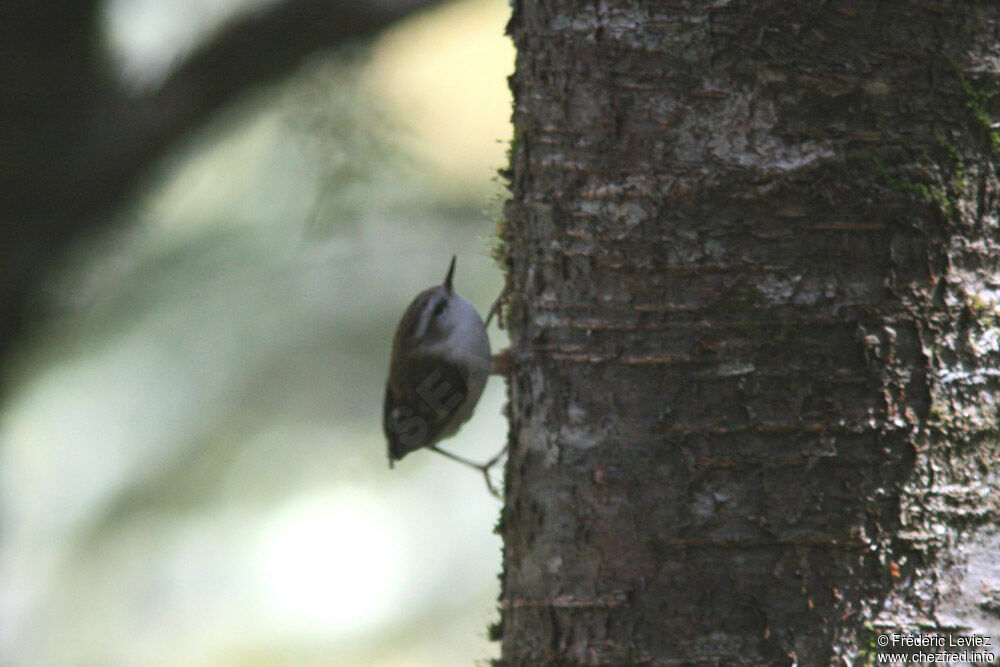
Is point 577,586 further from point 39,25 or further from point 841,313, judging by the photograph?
point 39,25

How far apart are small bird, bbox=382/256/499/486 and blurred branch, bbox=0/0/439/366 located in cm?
208

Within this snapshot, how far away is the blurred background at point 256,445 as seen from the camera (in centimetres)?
727

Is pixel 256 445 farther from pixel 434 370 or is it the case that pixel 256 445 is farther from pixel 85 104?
pixel 434 370

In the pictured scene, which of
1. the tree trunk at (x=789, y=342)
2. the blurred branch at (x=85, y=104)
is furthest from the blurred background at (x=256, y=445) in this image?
the tree trunk at (x=789, y=342)

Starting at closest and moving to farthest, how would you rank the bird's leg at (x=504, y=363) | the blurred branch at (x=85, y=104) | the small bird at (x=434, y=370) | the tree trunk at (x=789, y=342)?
the tree trunk at (x=789, y=342), the bird's leg at (x=504, y=363), the small bird at (x=434, y=370), the blurred branch at (x=85, y=104)

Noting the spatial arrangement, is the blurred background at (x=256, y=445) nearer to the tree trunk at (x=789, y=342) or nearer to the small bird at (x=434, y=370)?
the small bird at (x=434, y=370)

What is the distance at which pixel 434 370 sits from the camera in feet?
12.8

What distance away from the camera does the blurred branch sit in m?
5.16

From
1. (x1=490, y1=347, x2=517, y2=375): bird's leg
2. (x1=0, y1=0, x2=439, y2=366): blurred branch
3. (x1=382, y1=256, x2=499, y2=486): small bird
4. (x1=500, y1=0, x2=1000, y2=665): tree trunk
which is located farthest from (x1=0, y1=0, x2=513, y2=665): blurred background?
(x1=500, y1=0, x2=1000, y2=665): tree trunk

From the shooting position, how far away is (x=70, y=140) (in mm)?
5250

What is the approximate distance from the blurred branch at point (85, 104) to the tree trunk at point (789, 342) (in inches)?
139

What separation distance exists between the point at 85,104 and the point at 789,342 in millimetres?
4763

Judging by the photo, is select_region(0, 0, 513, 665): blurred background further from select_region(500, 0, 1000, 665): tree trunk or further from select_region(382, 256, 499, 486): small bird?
select_region(500, 0, 1000, 665): tree trunk

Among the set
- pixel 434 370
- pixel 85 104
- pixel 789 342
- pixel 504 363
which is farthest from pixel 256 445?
pixel 789 342
